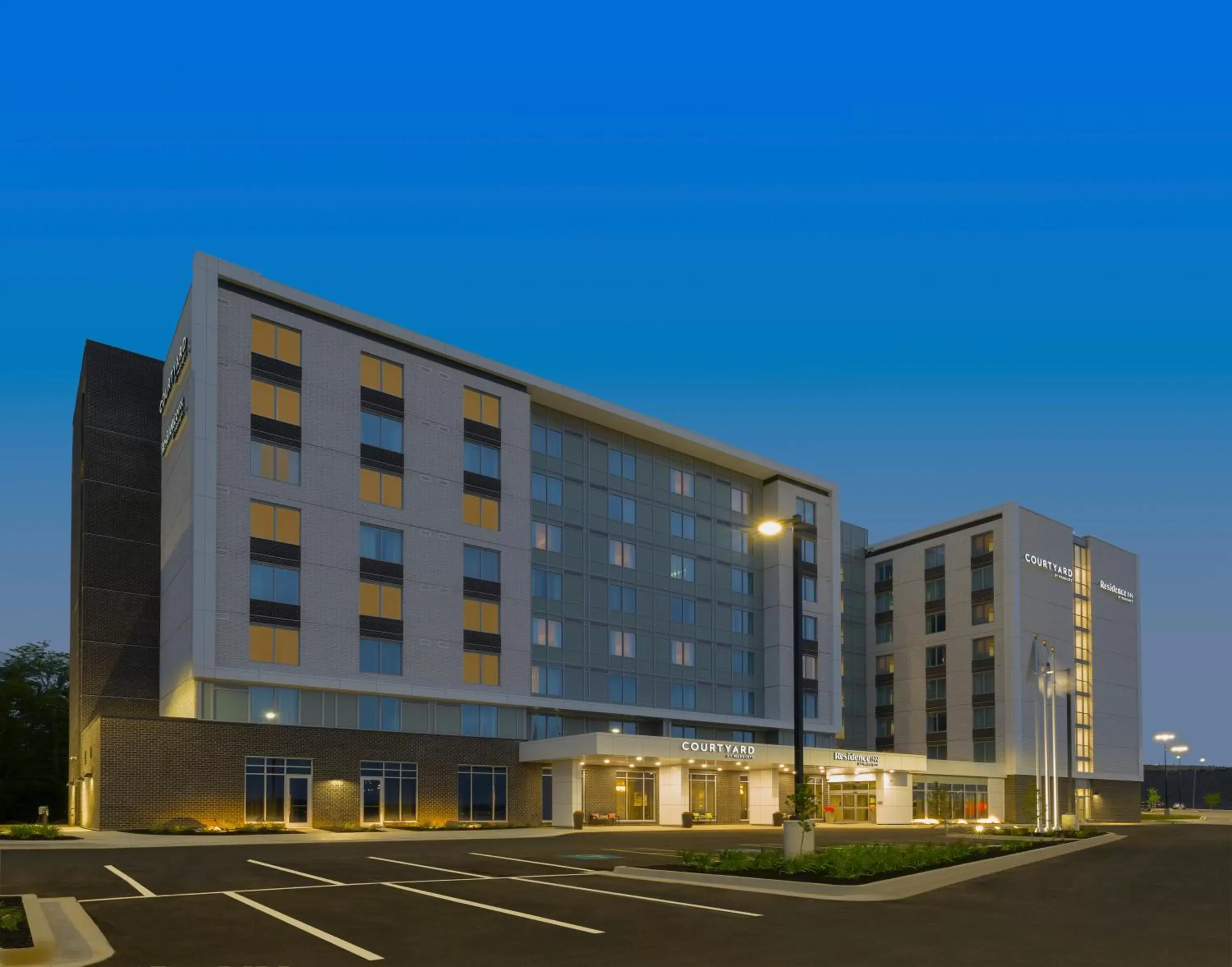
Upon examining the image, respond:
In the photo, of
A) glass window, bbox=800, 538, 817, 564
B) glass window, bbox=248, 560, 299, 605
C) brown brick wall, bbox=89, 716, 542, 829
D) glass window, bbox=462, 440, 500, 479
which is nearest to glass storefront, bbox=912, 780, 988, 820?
glass window, bbox=800, 538, 817, 564

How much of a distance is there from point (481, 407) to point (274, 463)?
12857 millimetres

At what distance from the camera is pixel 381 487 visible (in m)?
60.2

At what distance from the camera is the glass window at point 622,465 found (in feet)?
240

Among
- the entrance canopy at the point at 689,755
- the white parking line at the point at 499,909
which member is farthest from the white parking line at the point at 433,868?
the entrance canopy at the point at 689,755

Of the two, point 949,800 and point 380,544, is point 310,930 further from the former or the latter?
point 949,800

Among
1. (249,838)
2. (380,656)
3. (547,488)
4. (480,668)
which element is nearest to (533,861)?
(249,838)

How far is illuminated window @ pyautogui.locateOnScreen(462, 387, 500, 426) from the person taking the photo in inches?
2539

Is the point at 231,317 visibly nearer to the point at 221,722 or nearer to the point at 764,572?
the point at 221,722

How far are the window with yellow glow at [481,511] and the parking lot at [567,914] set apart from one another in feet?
102

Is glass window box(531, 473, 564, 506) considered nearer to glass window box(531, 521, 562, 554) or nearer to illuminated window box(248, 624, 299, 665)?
glass window box(531, 521, 562, 554)

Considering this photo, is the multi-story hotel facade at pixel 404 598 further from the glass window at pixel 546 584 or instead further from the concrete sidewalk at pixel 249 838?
the concrete sidewalk at pixel 249 838

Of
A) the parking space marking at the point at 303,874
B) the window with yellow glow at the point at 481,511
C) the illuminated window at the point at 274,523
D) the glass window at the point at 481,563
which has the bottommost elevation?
the parking space marking at the point at 303,874

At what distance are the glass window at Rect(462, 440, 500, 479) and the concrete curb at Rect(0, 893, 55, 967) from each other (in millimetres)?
46543

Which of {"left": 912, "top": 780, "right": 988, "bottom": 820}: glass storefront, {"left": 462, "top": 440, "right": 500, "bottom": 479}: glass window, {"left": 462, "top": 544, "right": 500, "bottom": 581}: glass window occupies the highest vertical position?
{"left": 462, "top": 440, "right": 500, "bottom": 479}: glass window
